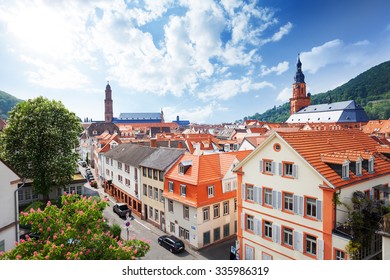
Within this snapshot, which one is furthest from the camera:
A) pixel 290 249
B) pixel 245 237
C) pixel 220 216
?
pixel 220 216

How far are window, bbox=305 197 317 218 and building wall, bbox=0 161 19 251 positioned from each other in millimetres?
9610

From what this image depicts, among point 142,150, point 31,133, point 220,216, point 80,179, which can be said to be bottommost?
point 220,216

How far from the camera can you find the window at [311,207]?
8414 millimetres

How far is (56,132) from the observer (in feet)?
48.1

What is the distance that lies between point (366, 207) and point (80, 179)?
18131mm

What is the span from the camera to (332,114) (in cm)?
7069

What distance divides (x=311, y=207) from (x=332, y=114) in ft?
234

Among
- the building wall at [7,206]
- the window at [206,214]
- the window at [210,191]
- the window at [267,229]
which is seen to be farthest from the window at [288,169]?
the building wall at [7,206]

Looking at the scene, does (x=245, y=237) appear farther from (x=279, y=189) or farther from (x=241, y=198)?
(x=279, y=189)

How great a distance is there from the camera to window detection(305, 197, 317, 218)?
841 centimetres

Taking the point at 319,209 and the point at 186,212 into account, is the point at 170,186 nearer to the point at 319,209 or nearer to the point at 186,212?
the point at 186,212

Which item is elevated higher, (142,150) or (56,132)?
(56,132)
